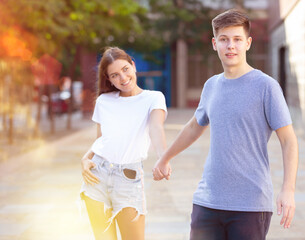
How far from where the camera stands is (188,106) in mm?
33219

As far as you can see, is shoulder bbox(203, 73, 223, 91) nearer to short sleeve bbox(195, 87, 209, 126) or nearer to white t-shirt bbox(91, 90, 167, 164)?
short sleeve bbox(195, 87, 209, 126)

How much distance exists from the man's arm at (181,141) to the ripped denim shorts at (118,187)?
5.7 inches

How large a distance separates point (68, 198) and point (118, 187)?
4.29m

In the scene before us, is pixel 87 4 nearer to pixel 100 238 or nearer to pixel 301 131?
pixel 301 131

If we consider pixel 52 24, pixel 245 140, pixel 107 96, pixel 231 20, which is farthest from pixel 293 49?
pixel 245 140

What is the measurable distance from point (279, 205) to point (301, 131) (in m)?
13.4

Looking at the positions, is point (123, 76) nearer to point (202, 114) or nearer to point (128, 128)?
point (128, 128)

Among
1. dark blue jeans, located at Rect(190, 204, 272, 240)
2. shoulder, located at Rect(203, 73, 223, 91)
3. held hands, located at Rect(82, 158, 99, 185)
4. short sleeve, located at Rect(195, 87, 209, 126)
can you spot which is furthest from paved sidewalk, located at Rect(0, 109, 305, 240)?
shoulder, located at Rect(203, 73, 223, 91)

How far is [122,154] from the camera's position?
3002 millimetres

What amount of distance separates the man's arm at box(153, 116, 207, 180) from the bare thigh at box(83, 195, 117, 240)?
15.0 inches

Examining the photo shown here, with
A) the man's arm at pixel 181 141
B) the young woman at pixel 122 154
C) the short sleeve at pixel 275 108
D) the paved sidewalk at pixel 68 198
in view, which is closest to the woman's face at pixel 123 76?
the young woman at pixel 122 154

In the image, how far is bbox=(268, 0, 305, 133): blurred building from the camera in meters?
14.9

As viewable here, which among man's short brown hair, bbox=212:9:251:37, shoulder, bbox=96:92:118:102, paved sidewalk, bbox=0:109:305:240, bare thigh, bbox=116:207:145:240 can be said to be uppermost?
man's short brown hair, bbox=212:9:251:37

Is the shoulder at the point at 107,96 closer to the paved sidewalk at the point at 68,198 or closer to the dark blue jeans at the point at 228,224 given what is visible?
the paved sidewalk at the point at 68,198
